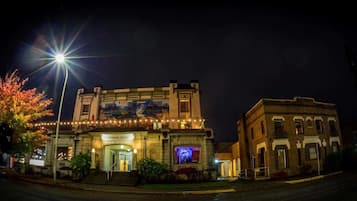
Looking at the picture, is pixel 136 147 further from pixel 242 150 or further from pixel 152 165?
pixel 242 150

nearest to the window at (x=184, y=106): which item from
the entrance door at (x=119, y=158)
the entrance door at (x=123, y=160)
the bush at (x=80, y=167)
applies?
the entrance door at (x=119, y=158)

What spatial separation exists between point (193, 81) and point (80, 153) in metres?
17.0

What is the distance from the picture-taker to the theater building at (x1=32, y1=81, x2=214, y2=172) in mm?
26438

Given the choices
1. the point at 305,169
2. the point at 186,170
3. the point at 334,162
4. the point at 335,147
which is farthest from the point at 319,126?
the point at 186,170

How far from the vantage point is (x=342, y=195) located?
12844 mm

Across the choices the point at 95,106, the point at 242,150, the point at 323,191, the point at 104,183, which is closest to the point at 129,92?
the point at 95,106

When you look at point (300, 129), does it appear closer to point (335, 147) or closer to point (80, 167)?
point (335, 147)

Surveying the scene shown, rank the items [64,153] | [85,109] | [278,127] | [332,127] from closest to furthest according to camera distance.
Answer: [278,127] < [64,153] < [332,127] < [85,109]

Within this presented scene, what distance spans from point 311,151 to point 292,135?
2860 millimetres

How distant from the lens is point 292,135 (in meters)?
28.0

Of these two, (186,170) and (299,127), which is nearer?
(186,170)

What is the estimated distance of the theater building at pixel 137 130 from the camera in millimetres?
26438

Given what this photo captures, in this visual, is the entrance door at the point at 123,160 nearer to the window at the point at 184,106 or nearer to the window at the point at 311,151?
the window at the point at 184,106

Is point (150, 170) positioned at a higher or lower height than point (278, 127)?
lower
